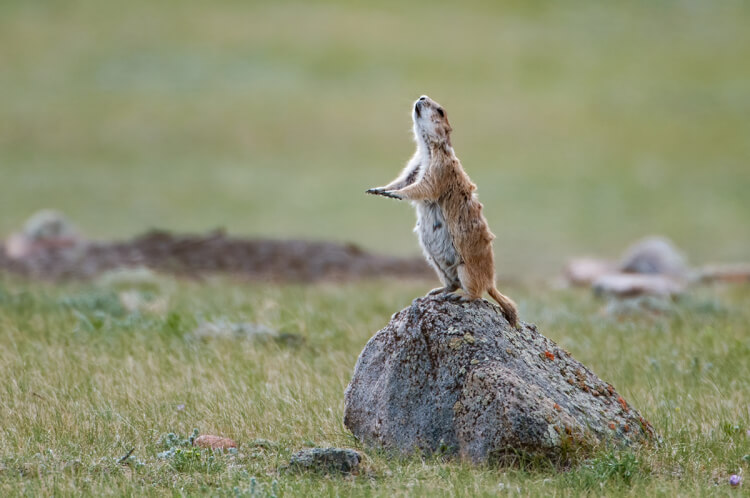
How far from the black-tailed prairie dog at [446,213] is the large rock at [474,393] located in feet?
0.73

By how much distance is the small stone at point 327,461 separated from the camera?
18.8ft

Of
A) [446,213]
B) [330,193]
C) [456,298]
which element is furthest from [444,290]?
[330,193]

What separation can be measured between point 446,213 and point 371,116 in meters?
22.4

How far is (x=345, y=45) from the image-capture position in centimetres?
3133

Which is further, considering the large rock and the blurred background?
the blurred background

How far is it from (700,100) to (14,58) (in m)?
22.1

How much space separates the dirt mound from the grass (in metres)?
3.09

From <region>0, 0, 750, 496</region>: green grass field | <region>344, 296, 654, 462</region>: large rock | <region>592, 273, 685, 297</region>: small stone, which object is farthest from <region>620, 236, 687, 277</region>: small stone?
<region>344, 296, 654, 462</region>: large rock

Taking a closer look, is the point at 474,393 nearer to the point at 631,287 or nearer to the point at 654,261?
the point at 631,287

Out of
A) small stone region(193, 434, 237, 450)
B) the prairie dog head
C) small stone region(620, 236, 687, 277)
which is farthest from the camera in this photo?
small stone region(620, 236, 687, 277)

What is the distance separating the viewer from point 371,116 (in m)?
28.5

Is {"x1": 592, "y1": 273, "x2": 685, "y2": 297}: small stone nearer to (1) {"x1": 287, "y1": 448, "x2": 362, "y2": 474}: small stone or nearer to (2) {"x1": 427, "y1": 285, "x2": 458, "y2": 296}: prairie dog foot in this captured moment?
(2) {"x1": 427, "y1": 285, "x2": 458, "y2": 296}: prairie dog foot

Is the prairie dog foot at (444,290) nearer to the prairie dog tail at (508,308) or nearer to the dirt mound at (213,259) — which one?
the prairie dog tail at (508,308)

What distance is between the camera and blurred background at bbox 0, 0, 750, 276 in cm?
2302
